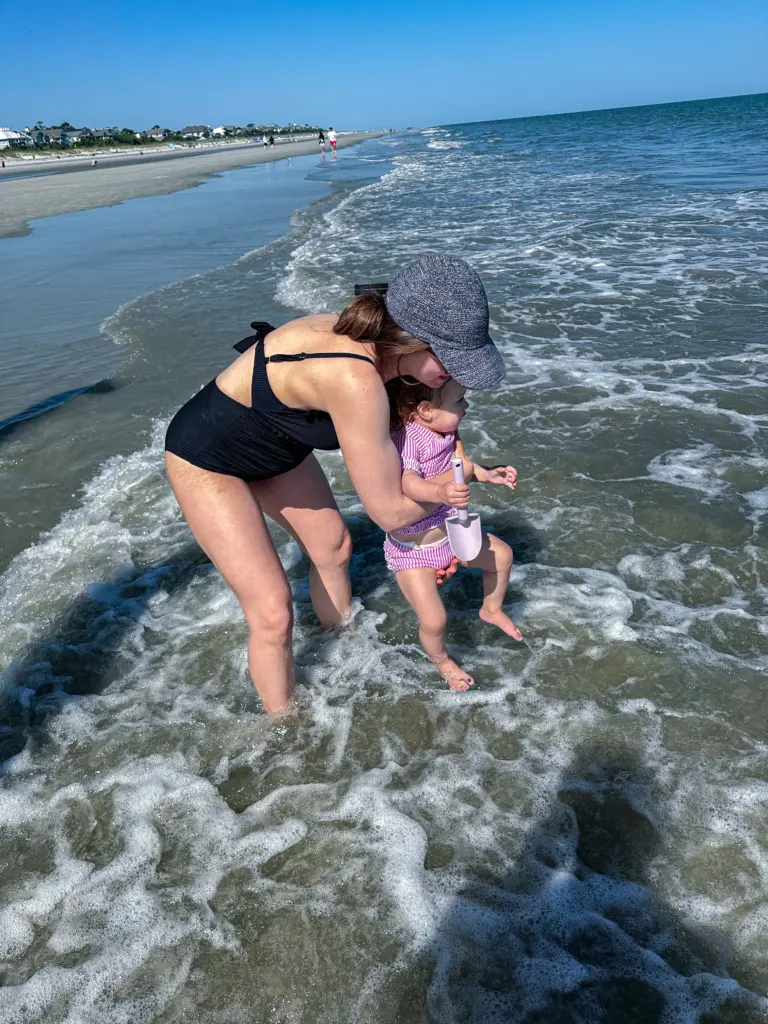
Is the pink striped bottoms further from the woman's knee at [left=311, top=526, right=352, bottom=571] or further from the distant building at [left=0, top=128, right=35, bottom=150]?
the distant building at [left=0, top=128, right=35, bottom=150]

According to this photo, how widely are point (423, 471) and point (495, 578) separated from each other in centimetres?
84

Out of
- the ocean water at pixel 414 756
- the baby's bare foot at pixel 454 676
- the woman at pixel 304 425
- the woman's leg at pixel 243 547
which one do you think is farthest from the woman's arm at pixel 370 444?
the ocean water at pixel 414 756

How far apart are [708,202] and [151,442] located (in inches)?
639

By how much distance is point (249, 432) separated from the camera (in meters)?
2.77

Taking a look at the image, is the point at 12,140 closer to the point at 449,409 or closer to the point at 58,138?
the point at 58,138

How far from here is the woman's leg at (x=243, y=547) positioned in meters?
2.86

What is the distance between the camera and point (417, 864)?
8.66 feet

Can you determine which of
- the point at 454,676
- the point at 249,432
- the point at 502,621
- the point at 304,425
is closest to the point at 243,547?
the point at 249,432

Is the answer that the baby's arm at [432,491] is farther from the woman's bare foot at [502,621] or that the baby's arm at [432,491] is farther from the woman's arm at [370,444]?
the woman's bare foot at [502,621]

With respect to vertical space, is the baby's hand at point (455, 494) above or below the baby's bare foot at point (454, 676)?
above

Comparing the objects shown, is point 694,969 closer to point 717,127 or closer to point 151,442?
point 151,442

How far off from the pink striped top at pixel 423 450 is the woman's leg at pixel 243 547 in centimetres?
65

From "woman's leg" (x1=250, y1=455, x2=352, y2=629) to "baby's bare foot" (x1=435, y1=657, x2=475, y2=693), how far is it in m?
0.78

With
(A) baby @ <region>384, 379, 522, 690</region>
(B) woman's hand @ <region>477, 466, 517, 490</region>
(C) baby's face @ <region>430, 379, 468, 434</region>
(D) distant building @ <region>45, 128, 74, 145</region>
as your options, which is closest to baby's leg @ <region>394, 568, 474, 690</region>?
(A) baby @ <region>384, 379, 522, 690</region>
